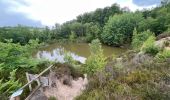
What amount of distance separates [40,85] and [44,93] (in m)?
0.34

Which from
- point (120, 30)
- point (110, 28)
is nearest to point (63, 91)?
point (120, 30)

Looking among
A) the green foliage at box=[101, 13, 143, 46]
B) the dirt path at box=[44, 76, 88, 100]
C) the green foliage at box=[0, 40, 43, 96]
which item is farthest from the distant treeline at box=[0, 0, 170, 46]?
the green foliage at box=[0, 40, 43, 96]

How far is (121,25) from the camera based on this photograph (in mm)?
67438

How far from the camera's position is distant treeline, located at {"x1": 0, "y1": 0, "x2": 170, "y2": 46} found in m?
55.0

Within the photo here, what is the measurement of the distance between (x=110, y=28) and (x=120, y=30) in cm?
388

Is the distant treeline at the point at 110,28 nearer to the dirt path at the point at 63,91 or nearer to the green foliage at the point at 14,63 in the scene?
the dirt path at the point at 63,91

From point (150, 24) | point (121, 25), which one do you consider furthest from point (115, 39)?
point (150, 24)

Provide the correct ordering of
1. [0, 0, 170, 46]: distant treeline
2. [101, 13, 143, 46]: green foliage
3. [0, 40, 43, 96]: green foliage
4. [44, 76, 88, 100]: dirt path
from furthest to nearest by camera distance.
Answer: [101, 13, 143, 46]: green foliage
[0, 0, 170, 46]: distant treeline
[0, 40, 43, 96]: green foliage
[44, 76, 88, 100]: dirt path

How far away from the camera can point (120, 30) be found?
65875mm

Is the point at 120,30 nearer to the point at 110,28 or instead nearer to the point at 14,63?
the point at 110,28

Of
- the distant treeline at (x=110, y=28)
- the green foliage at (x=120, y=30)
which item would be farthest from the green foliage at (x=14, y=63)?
the green foliage at (x=120, y=30)

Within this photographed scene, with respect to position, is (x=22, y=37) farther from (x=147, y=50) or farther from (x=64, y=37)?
(x=147, y=50)

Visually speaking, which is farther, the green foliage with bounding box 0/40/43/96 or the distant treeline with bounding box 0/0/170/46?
the distant treeline with bounding box 0/0/170/46

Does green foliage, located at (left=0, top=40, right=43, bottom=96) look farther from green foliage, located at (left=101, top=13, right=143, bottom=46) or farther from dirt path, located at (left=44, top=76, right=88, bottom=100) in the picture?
green foliage, located at (left=101, top=13, right=143, bottom=46)
